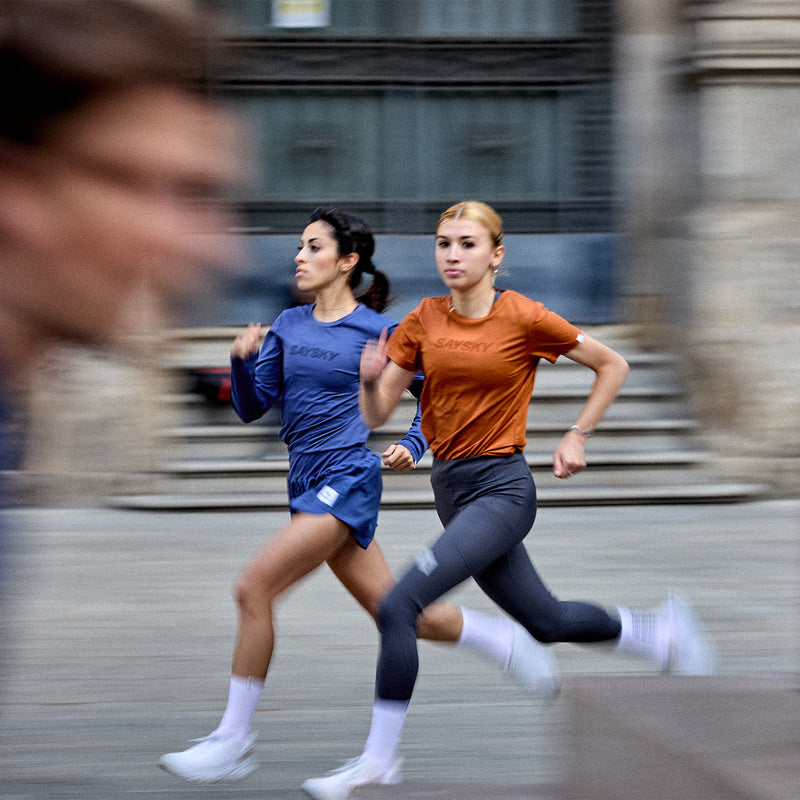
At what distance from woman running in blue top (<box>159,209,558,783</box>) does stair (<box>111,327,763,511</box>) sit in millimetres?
4747

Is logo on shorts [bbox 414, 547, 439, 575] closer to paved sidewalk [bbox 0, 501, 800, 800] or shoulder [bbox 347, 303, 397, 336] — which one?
paved sidewalk [bbox 0, 501, 800, 800]

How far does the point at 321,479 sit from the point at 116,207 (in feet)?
9.04

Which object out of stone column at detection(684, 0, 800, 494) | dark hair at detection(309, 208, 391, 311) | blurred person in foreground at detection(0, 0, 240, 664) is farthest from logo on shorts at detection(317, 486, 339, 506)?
stone column at detection(684, 0, 800, 494)

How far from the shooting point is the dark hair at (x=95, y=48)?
129cm

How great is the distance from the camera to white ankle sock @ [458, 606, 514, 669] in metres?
4.14

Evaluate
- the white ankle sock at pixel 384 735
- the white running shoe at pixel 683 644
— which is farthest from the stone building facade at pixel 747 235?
the white ankle sock at pixel 384 735

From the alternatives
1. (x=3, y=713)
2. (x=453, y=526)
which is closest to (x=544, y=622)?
(x=453, y=526)

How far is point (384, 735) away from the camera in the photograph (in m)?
3.71

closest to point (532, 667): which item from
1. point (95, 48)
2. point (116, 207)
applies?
point (116, 207)

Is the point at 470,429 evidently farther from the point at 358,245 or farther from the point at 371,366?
the point at 358,245

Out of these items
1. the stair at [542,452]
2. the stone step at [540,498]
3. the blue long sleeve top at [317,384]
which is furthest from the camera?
the stair at [542,452]

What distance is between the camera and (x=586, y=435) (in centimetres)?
403

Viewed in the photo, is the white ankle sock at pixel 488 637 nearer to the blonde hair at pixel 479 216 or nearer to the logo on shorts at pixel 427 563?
the logo on shorts at pixel 427 563

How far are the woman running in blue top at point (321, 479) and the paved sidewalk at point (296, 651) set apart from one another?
10.7 inches
